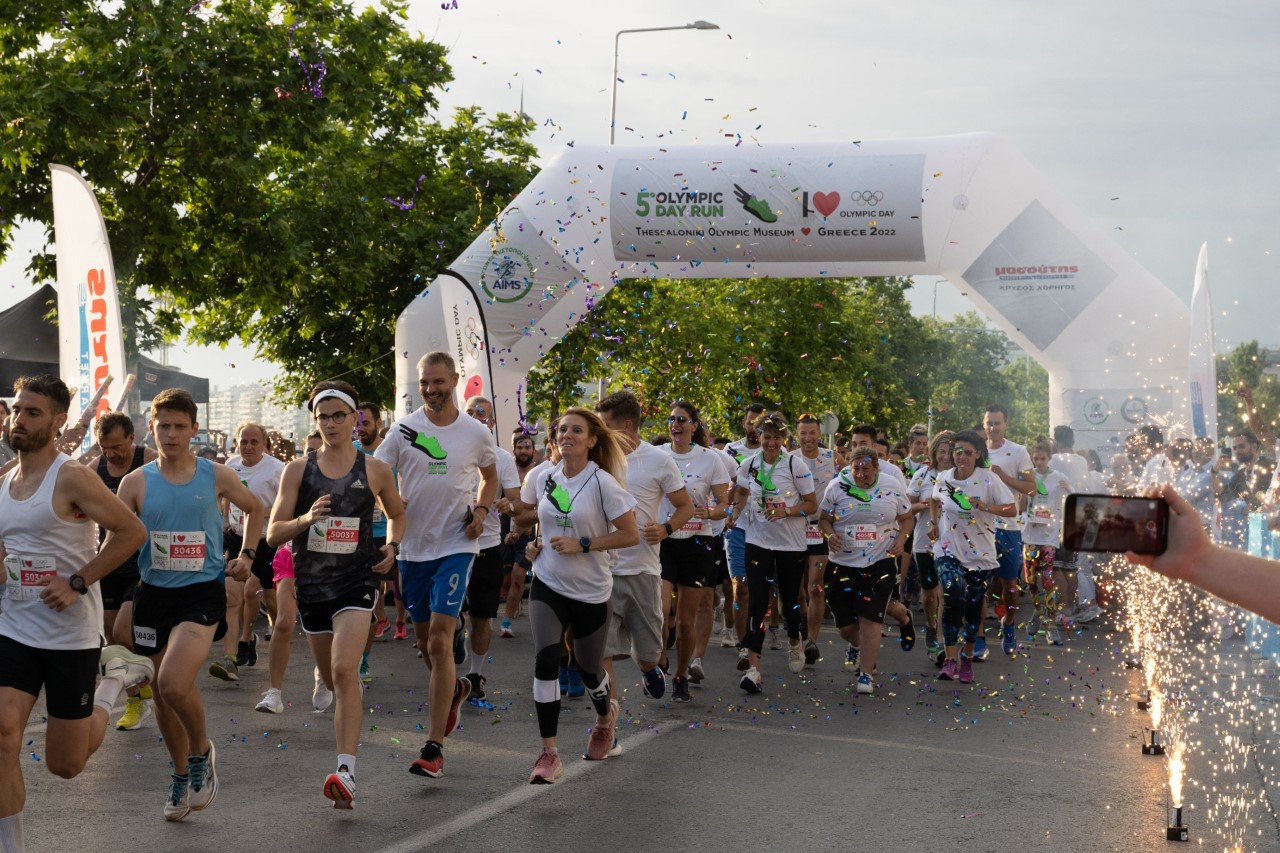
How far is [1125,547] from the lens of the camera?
8.64ft

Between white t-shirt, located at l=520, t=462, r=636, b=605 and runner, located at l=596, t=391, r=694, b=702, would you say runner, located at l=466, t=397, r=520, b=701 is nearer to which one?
runner, located at l=596, t=391, r=694, b=702

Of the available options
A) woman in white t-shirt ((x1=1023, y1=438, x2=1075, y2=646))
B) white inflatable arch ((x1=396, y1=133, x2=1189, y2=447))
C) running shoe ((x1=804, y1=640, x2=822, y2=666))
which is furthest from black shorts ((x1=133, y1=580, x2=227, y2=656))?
white inflatable arch ((x1=396, y1=133, x2=1189, y2=447))

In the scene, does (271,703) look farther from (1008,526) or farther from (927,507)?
(1008,526)

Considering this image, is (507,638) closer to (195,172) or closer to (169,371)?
(195,172)

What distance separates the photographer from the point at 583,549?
7.72 meters

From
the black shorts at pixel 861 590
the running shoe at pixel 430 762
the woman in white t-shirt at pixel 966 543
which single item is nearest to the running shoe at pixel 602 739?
the running shoe at pixel 430 762

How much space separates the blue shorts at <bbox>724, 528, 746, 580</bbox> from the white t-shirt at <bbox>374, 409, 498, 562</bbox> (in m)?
5.07

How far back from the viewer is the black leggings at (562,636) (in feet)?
24.6

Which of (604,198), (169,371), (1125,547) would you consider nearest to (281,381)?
(169,371)

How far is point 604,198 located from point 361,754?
10.8m

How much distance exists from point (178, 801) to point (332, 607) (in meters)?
1.09

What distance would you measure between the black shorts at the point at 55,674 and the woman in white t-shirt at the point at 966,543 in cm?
729

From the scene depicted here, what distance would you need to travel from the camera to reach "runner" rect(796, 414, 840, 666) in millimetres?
12586

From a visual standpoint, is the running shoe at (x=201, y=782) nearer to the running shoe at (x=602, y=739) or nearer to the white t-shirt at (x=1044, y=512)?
the running shoe at (x=602, y=739)
